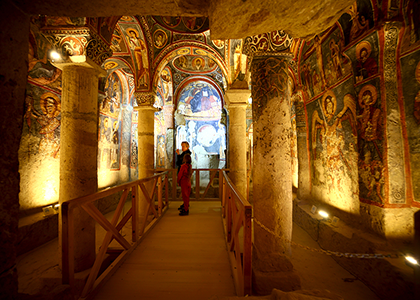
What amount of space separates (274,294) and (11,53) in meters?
2.76

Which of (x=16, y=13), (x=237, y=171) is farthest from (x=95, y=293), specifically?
(x=237, y=171)

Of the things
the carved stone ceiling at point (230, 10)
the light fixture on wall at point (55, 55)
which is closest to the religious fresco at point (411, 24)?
the carved stone ceiling at point (230, 10)

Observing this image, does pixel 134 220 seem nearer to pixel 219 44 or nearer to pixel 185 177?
pixel 185 177

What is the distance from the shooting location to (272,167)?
264 cm

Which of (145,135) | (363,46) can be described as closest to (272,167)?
(363,46)

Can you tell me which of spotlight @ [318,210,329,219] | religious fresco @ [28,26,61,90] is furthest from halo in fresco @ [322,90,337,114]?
religious fresco @ [28,26,61,90]

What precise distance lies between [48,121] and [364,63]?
8313mm

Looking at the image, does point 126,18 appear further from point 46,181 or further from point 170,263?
point 170,263

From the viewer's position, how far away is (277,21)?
1540 mm

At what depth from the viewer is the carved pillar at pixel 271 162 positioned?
2.58 metres

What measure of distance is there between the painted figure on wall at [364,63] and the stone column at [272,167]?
220 centimetres

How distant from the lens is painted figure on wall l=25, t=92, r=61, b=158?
208 inches

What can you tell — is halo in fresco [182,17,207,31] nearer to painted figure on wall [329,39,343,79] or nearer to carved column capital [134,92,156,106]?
carved column capital [134,92,156,106]

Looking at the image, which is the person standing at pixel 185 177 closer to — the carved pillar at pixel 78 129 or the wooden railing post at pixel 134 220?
the wooden railing post at pixel 134 220
